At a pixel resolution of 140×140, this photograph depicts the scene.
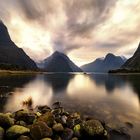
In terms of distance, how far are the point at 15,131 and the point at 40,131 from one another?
8.17 ft

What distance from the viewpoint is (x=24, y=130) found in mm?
18375

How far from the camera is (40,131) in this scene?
17.9m

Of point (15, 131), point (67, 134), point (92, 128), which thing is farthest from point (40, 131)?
point (92, 128)

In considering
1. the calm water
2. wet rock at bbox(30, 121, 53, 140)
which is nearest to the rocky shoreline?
wet rock at bbox(30, 121, 53, 140)

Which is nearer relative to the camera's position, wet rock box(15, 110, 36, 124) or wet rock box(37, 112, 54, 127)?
wet rock box(37, 112, 54, 127)

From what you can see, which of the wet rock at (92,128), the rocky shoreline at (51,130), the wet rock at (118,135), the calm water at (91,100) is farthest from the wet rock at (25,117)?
the calm water at (91,100)

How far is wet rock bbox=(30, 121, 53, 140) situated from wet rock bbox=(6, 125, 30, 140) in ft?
2.43

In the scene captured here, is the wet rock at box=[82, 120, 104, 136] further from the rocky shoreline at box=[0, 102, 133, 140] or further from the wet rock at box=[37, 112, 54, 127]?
the wet rock at box=[37, 112, 54, 127]

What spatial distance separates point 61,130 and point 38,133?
2.72 m

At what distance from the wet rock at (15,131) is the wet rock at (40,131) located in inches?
29.2

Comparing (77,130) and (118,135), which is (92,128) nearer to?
(77,130)

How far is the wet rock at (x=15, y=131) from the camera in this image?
59.1 ft

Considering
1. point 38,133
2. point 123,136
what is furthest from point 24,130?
point 123,136

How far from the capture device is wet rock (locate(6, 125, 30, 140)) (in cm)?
1802
